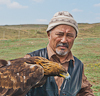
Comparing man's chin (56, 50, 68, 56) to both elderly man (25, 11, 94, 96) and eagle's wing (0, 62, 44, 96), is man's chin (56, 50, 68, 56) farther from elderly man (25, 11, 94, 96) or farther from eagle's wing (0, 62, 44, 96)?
eagle's wing (0, 62, 44, 96)

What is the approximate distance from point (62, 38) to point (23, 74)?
80 cm

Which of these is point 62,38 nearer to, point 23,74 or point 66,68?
point 66,68

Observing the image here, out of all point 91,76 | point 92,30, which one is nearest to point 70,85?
point 91,76

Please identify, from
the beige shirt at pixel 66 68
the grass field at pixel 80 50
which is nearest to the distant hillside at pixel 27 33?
the grass field at pixel 80 50

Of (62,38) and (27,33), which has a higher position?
(62,38)

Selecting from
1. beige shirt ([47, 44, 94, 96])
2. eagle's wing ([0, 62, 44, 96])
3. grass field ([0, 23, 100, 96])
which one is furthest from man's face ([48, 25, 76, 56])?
grass field ([0, 23, 100, 96])

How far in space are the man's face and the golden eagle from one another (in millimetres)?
334

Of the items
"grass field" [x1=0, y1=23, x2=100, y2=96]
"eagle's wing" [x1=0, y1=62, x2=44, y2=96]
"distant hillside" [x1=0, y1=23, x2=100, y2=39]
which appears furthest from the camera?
"distant hillside" [x1=0, y1=23, x2=100, y2=39]

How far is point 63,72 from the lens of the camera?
2.35 m

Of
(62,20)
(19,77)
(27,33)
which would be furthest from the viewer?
(27,33)

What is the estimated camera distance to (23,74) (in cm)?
231

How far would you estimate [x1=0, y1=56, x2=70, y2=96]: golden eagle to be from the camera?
2252mm

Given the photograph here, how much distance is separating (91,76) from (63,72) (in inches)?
382

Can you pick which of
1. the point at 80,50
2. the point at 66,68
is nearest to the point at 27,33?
the point at 80,50
